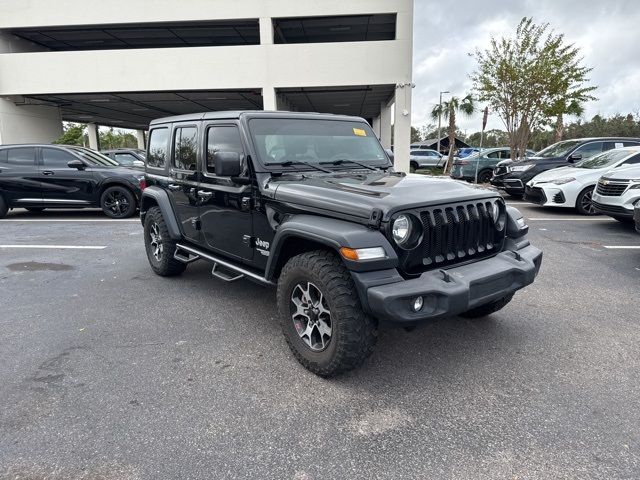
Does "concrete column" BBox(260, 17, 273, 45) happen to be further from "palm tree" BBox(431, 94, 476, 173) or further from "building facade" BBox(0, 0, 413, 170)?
"palm tree" BBox(431, 94, 476, 173)

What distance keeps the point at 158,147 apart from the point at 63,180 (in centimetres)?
563

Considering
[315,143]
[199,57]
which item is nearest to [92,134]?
[199,57]

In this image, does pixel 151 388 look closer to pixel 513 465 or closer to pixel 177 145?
pixel 513 465

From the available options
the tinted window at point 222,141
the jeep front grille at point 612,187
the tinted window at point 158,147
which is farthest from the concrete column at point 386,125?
the tinted window at point 222,141

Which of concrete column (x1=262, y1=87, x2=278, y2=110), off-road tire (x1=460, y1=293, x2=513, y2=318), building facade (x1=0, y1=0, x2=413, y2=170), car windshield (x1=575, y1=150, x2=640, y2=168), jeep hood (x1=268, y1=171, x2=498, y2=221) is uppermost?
building facade (x1=0, y1=0, x2=413, y2=170)

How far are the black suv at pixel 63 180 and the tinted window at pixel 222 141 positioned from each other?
596 centimetres

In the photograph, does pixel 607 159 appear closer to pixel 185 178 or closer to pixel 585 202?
pixel 585 202

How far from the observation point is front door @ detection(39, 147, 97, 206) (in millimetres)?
9289

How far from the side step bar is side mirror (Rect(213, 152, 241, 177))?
887 mm

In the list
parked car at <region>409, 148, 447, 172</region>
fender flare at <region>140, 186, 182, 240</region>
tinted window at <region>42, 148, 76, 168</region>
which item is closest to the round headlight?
fender flare at <region>140, 186, 182, 240</region>

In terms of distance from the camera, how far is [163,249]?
5.04 metres

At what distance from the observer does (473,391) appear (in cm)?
281

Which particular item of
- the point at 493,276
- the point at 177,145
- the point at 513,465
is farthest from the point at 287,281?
the point at 177,145

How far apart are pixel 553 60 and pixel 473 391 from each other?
1811 centimetres
